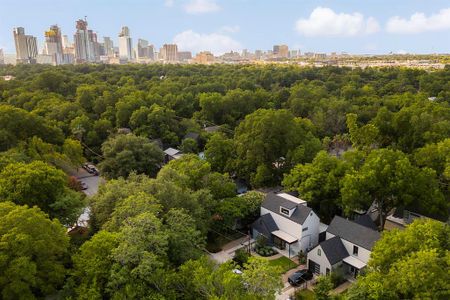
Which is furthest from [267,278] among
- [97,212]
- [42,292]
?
[97,212]

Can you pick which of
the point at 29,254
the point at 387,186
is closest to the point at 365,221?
the point at 387,186

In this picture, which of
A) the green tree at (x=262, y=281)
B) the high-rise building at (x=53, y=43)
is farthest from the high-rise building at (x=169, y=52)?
the green tree at (x=262, y=281)

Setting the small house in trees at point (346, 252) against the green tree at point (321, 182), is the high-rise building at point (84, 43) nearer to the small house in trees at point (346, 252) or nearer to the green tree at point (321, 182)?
the green tree at point (321, 182)

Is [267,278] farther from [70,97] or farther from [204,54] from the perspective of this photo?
[204,54]

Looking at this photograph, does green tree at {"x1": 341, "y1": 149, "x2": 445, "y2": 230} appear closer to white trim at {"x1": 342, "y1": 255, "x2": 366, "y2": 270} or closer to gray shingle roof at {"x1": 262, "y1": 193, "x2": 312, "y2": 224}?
gray shingle roof at {"x1": 262, "y1": 193, "x2": 312, "y2": 224}

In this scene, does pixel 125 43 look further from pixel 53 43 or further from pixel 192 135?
pixel 192 135
